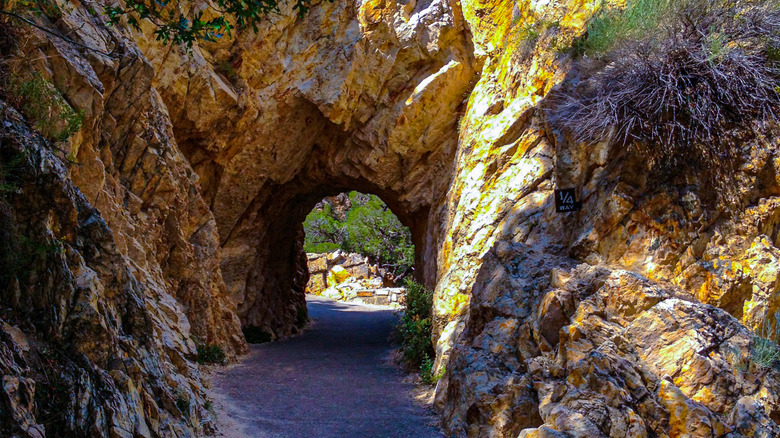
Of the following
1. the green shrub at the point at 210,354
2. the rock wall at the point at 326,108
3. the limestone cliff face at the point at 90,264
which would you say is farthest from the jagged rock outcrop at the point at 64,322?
the rock wall at the point at 326,108

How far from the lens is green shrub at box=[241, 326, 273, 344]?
46.8 ft

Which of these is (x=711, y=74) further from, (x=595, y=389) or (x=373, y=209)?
(x=373, y=209)

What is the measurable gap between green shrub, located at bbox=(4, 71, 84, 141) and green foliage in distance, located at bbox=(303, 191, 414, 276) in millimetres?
22102

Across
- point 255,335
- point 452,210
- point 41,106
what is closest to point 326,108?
point 452,210

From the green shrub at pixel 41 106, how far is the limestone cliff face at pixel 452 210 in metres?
0.45

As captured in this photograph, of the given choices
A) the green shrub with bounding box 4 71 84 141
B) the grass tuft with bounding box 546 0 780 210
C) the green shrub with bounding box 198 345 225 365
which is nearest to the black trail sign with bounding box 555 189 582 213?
the grass tuft with bounding box 546 0 780 210

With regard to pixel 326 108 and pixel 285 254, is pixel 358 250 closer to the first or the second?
pixel 285 254

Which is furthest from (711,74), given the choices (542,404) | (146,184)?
(146,184)

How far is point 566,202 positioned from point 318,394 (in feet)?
16.0

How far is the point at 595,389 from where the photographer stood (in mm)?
4617

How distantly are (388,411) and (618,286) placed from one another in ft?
12.9

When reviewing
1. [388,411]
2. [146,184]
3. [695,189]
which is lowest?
[388,411]

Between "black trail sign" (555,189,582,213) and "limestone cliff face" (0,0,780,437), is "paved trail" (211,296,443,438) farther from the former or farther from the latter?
"black trail sign" (555,189,582,213)

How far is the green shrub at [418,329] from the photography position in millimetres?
10516
